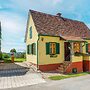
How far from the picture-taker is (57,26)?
74.6ft

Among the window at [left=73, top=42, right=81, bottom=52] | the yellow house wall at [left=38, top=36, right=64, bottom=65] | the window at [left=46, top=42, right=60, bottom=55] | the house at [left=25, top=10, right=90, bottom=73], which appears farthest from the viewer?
the window at [left=73, top=42, right=81, bottom=52]

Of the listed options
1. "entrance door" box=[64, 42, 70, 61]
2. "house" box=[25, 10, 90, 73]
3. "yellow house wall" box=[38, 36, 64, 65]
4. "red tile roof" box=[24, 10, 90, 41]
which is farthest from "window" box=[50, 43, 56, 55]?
"entrance door" box=[64, 42, 70, 61]

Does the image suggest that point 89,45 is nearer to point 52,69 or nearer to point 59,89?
point 52,69

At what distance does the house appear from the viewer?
19.5 m

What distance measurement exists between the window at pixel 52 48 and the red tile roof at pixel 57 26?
121 centimetres

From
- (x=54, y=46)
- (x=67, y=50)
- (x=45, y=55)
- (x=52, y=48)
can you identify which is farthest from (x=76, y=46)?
(x=45, y=55)

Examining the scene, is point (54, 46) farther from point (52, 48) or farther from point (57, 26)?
point (57, 26)

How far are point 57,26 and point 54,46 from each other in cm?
350

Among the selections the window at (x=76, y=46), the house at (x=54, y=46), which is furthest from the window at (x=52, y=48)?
the window at (x=76, y=46)

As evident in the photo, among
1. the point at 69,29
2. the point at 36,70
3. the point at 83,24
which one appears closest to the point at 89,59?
the point at 69,29

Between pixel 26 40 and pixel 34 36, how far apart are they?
519cm

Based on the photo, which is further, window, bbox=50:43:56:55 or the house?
window, bbox=50:43:56:55

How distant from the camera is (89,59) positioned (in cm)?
2092

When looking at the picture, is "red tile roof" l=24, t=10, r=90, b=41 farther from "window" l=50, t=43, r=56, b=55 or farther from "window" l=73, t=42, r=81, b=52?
"window" l=73, t=42, r=81, b=52
